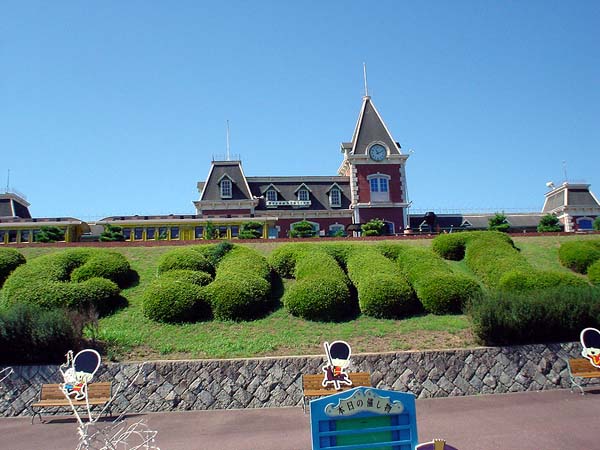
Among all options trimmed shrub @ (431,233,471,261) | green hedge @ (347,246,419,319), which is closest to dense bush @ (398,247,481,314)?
green hedge @ (347,246,419,319)

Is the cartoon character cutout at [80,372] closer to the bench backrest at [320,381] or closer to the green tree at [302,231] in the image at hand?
the bench backrest at [320,381]

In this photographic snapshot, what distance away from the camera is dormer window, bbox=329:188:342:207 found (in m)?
47.8

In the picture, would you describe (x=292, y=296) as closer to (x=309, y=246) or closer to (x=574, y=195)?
(x=309, y=246)

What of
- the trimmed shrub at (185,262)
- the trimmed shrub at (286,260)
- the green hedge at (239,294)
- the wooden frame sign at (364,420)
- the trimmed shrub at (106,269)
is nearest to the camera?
the wooden frame sign at (364,420)

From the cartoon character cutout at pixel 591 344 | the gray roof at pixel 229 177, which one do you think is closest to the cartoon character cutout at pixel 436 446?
the cartoon character cutout at pixel 591 344

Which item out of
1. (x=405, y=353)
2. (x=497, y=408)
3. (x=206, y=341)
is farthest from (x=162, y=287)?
(x=497, y=408)

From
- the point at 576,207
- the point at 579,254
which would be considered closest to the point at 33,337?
the point at 579,254

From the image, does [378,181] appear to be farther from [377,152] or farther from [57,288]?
[57,288]

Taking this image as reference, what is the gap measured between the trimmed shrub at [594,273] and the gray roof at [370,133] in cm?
2701

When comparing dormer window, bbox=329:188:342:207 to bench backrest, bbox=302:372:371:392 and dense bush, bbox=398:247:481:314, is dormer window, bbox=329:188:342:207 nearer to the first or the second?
dense bush, bbox=398:247:481:314

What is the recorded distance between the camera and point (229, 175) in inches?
1859

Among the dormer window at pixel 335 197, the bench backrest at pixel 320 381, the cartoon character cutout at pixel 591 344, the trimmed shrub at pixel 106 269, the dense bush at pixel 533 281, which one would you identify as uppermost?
the dormer window at pixel 335 197

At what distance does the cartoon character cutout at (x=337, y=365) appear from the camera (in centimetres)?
1212

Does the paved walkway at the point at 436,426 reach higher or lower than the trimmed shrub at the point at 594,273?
lower
